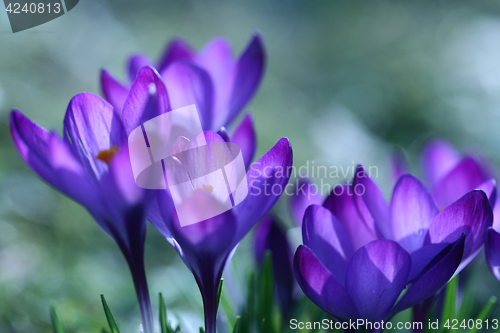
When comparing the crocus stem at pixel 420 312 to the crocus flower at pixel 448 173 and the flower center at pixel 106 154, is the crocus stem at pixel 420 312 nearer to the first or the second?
the crocus flower at pixel 448 173

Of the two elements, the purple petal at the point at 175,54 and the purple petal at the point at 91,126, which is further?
the purple petal at the point at 175,54

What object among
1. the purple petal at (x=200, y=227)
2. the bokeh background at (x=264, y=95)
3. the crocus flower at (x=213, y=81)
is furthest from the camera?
the bokeh background at (x=264, y=95)

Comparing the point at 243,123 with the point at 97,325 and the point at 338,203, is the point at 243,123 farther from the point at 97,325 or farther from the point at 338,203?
the point at 97,325

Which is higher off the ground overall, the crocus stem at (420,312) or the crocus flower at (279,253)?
the crocus flower at (279,253)

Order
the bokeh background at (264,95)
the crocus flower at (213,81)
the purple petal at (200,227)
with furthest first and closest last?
the bokeh background at (264,95)
the crocus flower at (213,81)
the purple petal at (200,227)
